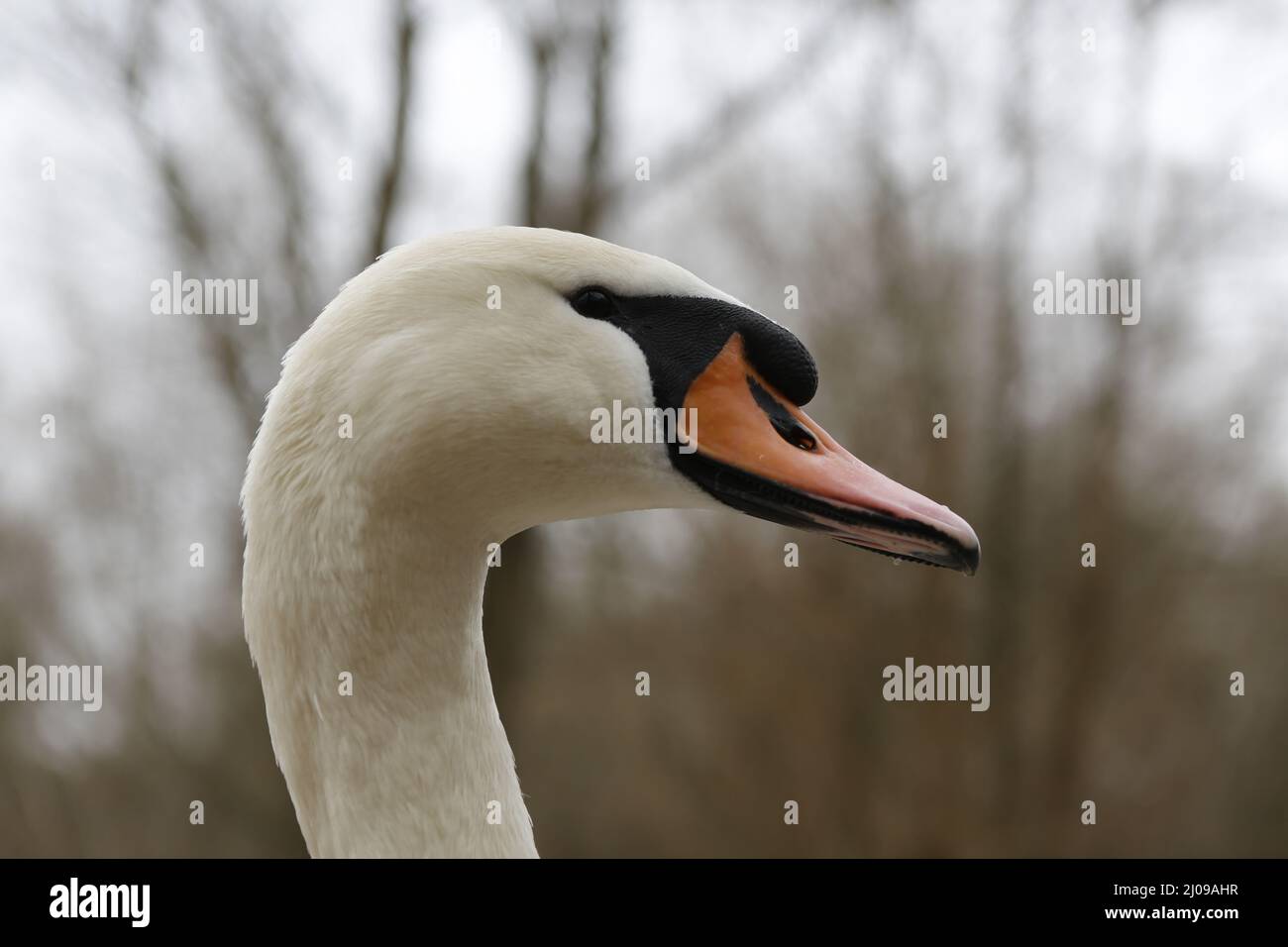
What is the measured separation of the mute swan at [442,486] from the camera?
4.33 feet

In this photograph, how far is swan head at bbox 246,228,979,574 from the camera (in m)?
1.33

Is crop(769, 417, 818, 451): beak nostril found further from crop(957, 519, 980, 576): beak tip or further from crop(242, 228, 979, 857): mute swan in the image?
crop(957, 519, 980, 576): beak tip

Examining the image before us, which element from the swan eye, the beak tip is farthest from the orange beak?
the swan eye

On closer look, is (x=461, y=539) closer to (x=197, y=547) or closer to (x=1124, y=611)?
(x=197, y=547)

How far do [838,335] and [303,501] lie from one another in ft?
23.6

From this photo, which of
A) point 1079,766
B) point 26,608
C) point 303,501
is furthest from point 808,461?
point 26,608

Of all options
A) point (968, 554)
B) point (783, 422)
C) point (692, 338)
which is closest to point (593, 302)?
point (692, 338)

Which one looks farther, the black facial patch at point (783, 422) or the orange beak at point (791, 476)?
the black facial patch at point (783, 422)

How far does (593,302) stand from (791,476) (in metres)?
0.34

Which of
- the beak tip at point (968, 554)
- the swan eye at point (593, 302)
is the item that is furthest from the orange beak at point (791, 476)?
the swan eye at point (593, 302)

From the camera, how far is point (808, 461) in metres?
1.45

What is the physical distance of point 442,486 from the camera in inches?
53.4

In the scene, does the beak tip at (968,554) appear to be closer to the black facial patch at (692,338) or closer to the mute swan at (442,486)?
the mute swan at (442,486)

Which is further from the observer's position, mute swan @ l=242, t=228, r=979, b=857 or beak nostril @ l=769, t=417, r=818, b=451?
beak nostril @ l=769, t=417, r=818, b=451
